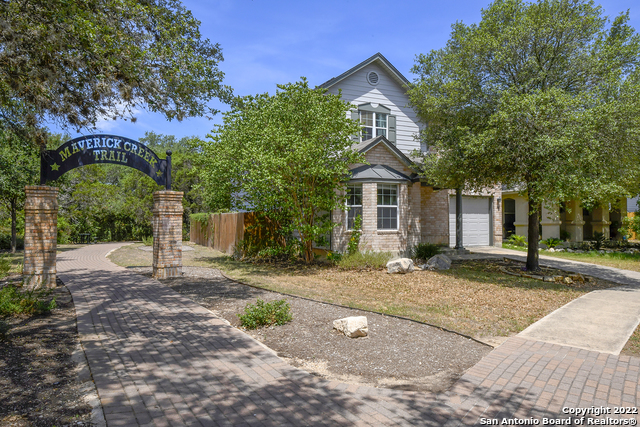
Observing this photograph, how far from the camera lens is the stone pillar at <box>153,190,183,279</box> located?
11.3 metres

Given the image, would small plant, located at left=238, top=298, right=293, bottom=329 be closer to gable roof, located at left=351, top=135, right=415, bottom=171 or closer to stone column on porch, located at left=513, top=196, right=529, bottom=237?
gable roof, located at left=351, top=135, right=415, bottom=171

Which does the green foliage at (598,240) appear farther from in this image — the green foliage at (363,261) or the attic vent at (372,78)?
the attic vent at (372,78)

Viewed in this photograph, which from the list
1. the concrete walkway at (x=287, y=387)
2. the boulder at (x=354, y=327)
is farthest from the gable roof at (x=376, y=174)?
the concrete walkway at (x=287, y=387)

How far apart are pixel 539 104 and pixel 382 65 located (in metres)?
9.73

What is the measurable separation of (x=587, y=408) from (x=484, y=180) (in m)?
10.1

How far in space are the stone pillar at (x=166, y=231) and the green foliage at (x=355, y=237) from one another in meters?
6.01

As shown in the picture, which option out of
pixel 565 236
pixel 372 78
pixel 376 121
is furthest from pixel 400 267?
pixel 565 236

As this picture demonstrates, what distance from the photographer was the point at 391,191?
1579cm

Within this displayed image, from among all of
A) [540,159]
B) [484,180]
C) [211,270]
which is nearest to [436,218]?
[484,180]

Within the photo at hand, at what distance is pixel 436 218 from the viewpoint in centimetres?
1841

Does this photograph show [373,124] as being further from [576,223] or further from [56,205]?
[56,205]

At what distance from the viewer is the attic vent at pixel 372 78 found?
1888 cm

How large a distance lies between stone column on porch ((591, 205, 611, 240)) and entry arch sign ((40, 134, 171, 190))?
76.3ft

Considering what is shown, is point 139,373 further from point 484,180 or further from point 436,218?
point 436,218
